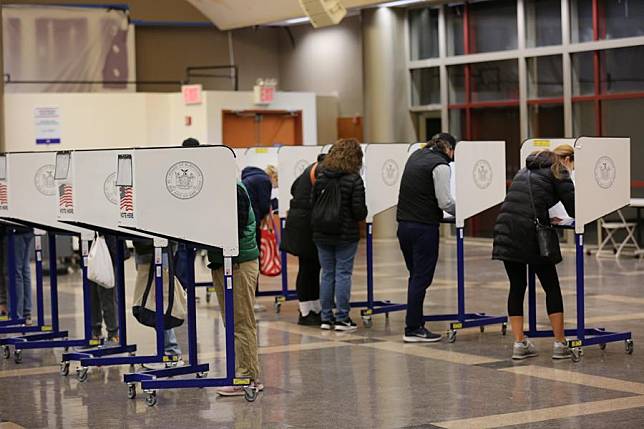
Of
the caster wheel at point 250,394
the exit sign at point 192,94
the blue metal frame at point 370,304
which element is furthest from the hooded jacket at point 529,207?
the exit sign at point 192,94

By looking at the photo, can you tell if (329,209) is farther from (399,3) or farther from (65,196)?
(399,3)

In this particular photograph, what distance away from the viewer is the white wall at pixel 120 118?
20516mm

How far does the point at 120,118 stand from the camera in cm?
2123

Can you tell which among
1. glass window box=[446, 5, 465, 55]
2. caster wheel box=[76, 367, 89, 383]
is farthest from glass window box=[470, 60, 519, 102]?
caster wheel box=[76, 367, 89, 383]

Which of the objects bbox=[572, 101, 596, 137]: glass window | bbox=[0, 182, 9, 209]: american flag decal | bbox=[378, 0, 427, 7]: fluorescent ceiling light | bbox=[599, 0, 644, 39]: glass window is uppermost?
bbox=[378, 0, 427, 7]: fluorescent ceiling light

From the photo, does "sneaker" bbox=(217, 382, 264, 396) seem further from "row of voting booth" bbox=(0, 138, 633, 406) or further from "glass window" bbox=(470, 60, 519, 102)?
"glass window" bbox=(470, 60, 519, 102)

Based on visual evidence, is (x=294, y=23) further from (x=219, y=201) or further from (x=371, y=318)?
(x=219, y=201)

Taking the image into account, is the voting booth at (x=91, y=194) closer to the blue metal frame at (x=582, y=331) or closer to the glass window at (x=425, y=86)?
the blue metal frame at (x=582, y=331)

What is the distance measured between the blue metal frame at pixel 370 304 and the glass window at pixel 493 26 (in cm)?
945

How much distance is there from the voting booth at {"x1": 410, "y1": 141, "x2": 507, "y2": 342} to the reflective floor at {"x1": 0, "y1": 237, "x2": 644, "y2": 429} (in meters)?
0.15

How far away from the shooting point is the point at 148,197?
716cm

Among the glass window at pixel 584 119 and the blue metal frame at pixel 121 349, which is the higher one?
the glass window at pixel 584 119

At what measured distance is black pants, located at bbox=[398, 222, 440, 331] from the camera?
9.63 m

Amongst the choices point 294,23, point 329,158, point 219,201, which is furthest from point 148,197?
point 294,23
